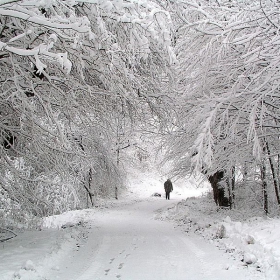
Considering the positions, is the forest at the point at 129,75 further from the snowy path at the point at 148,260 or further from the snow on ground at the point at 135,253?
the snowy path at the point at 148,260

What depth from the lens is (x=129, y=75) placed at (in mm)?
6031

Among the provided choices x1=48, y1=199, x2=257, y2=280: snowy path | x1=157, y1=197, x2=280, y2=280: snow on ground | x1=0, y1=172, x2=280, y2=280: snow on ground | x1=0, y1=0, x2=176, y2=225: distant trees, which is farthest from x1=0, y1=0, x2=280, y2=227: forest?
x1=48, y1=199, x2=257, y2=280: snowy path

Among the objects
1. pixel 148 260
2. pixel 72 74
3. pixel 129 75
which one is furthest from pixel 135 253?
pixel 72 74

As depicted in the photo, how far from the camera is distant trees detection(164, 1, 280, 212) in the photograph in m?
6.11

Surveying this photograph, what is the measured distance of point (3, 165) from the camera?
22.9ft

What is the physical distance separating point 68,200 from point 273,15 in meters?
16.7

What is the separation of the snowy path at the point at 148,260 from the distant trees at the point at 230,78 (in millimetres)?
1783

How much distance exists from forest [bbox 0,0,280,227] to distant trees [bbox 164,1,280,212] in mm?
33

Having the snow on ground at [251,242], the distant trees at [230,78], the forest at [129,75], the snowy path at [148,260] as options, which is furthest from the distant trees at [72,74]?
the snow on ground at [251,242]

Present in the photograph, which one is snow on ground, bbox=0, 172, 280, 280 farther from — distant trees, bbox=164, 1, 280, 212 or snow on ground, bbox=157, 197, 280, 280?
distant trees, bbox=164, 1, 280, 212

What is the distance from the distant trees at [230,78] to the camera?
20.0ft

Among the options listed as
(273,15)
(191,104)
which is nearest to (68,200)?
(191,104)

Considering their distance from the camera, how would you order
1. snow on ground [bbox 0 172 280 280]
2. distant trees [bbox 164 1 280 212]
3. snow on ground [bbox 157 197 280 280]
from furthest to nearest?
1. distant trees [bbox 164 1 280 212]
2. snow on ground [bbox 0 172 280 280]
3. snow on ground [bbox 157 197 280 280]

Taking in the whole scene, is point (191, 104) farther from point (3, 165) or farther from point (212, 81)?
point (3, 165)
